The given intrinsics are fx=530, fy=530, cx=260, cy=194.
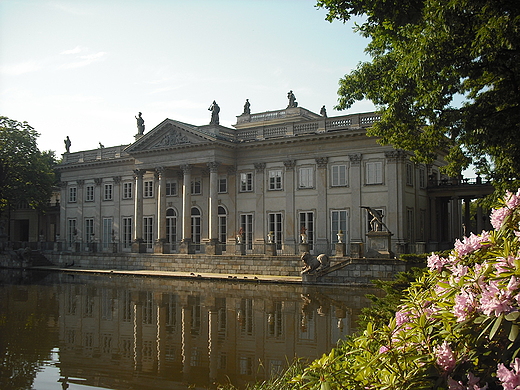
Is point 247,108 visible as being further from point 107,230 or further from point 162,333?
point 162,333

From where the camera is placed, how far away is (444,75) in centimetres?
1477

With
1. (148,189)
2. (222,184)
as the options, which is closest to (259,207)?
(222,184)

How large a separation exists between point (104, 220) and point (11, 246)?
9727 mm

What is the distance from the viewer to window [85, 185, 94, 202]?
1961 inches

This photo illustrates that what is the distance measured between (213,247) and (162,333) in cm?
2231

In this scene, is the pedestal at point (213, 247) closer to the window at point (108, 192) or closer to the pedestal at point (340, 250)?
the pedestal at point (340, 250)

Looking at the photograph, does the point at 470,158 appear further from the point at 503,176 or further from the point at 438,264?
the point at 438,264

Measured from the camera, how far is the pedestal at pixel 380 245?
2881cm

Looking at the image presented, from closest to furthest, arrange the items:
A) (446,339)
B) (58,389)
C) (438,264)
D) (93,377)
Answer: (446,339) → (438,264) → (58,389) → (93,377)

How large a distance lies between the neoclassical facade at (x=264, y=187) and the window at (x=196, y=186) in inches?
3.2

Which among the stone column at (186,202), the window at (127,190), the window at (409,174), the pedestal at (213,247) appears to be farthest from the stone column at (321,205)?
the window at (127,190)

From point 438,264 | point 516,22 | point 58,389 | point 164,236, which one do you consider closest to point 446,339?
point 438,264

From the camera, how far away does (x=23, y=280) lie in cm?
3291

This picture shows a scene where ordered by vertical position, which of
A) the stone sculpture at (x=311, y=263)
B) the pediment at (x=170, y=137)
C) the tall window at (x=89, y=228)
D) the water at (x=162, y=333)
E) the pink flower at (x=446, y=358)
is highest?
the pediment at (x=170, y=137)
